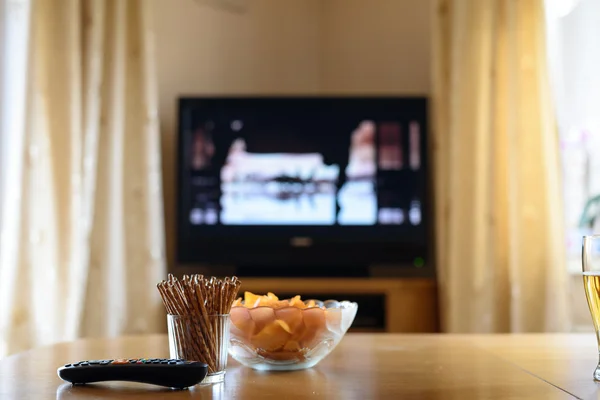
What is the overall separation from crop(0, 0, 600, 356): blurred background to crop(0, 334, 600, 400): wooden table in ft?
5.52

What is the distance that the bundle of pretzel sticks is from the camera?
40.8 inches

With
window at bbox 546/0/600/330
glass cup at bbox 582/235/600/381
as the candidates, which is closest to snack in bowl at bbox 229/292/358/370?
glass cup at bbox 582/235/600/381

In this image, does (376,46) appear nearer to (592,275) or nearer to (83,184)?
(83,184)

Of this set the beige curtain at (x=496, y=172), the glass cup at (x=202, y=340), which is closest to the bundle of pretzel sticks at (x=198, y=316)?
the glass cup at (x=202, y=340)

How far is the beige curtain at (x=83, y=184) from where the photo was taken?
2.92m

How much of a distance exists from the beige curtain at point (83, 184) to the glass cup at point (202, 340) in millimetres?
1960

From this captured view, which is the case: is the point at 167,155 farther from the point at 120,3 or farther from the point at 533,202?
the point at 533,202

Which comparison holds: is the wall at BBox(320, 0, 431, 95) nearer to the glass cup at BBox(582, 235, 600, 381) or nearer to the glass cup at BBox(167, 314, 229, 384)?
the glass cup at BBox(582, 235, 600, 381)

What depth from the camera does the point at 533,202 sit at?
128 inches

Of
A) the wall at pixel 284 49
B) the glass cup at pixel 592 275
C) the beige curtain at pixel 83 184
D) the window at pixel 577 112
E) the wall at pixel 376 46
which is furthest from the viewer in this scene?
the wall at pixel 376 46

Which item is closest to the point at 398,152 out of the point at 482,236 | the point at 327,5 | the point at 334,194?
the point at 334,194

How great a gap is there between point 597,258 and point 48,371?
0.76m

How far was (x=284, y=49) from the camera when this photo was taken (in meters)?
4.46

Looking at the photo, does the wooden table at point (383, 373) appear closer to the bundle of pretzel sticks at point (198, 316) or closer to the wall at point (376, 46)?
the bundle of pretzel sticks at point (198, 316)
